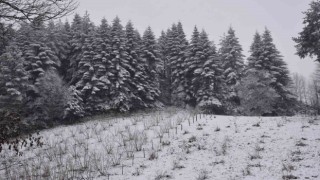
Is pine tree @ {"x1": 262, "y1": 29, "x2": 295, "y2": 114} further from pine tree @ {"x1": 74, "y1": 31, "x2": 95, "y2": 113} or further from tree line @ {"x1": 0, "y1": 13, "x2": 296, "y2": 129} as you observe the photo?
pine tree @ {"x1": 74, "y1": 31, "x2": 95, "y2": 113}

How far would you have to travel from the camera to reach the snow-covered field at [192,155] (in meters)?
6.30

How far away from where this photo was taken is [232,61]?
132ft

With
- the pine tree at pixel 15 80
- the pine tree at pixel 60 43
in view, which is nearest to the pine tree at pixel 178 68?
the pine tree at pixel 60 43

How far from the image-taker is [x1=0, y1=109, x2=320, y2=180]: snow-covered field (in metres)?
6.30

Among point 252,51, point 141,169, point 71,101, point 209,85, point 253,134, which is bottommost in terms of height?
point 141,169

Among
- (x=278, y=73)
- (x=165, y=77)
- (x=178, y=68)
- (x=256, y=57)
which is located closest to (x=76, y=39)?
(x=178, y=68)

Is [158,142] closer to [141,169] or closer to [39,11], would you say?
[141,169]

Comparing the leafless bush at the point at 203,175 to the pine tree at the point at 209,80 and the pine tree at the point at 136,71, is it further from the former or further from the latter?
the pine tree at the point at 136,71

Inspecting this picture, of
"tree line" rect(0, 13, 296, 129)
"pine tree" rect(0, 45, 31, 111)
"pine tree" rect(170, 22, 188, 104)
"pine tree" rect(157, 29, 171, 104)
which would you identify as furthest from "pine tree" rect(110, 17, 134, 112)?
"pine tree" rect(0, 45, 31, 111)

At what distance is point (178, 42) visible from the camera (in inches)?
1693

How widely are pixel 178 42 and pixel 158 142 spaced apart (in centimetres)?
3547

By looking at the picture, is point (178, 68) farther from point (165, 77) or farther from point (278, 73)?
point (278, 73)

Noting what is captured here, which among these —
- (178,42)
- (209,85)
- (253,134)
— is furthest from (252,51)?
(253,134)

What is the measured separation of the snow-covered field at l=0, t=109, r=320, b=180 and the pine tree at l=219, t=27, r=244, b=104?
28.7m
